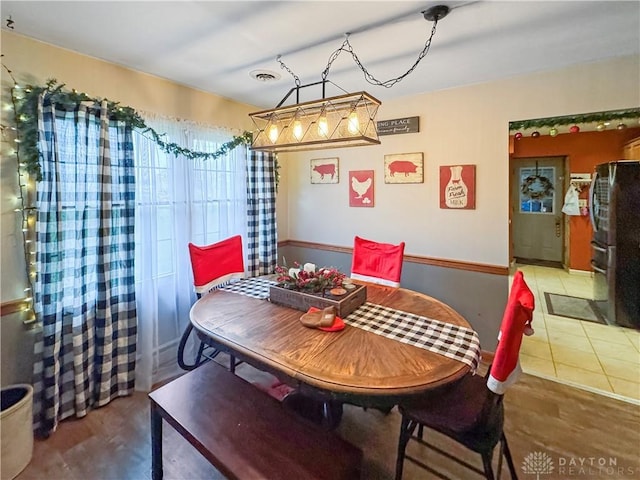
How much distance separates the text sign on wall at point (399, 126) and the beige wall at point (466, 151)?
59 mm

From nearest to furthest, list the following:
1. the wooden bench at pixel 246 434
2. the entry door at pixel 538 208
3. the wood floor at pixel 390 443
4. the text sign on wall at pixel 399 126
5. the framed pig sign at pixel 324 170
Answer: the wooden bench at pixel 246 434
the wood floor at pixel 390 443
the text sign on wall at pixel 399 126
the framed pig sign at pixel 324 170
the entry door at pixel 538 208

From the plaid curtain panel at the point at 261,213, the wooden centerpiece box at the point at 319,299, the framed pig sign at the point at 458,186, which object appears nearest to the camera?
the wooden centerpiece box at the point at 319,299

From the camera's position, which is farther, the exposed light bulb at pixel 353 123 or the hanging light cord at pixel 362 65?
the hanging light cord at pixel 362 65

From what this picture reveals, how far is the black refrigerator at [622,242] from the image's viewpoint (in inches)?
139

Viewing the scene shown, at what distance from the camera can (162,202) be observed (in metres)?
2.77

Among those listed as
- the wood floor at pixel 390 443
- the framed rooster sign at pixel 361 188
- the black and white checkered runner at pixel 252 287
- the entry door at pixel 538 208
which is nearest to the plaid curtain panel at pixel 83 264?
the wood floor at pixel 390 443

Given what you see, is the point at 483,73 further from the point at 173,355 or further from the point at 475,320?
the point at 173,355

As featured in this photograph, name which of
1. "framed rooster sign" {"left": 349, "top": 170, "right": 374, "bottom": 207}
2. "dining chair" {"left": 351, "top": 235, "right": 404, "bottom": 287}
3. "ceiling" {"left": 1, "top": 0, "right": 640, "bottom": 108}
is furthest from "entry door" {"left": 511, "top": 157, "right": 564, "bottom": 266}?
"dining chair" {"left": 351, "top": 235, "right": 404, "bottom": 287}

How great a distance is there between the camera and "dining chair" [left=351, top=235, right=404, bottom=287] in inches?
102

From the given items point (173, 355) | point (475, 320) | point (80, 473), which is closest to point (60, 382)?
point (80, 473)

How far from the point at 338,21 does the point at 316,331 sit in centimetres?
174

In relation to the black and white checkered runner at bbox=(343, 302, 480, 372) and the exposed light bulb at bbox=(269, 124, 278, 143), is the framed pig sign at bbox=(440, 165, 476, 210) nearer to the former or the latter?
the black and white checkered runner at bbox=(343, 302, 480, 372)

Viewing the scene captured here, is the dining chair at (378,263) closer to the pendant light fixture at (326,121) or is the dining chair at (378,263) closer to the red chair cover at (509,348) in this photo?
the pendant light fixture at (326,121)

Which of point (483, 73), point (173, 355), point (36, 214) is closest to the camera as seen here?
point (36, 214)
